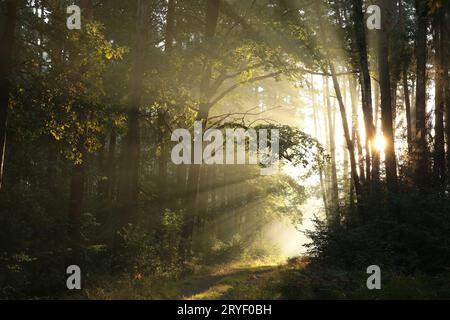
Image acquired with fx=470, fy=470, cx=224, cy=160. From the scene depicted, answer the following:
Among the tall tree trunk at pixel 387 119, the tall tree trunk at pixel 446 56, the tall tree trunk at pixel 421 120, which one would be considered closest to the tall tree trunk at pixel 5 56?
the tall tree trunk at pixel 387 119

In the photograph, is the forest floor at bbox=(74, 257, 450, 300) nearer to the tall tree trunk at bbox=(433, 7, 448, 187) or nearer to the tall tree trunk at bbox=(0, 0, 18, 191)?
the tall tree trunk at bbox=(0, 0, 18, 191)

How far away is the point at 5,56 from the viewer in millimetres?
10844

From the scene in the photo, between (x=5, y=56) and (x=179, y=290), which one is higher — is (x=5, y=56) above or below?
above

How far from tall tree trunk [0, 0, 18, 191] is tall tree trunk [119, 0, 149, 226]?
517 cm

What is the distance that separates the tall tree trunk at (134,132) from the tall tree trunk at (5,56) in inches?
203

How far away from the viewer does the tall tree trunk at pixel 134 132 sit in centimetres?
1603

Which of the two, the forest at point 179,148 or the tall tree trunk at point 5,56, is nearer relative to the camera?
the tall tree trunk at point 5,56

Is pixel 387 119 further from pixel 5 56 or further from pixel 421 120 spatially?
pixel 5 56

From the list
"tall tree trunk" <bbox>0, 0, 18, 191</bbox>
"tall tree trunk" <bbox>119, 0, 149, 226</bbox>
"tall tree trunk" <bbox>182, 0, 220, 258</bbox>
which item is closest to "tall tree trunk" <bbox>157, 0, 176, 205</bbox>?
"tall tree trunk" <bbox>119, 0, 149, 226</bbox>

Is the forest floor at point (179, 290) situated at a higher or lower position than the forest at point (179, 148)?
lower

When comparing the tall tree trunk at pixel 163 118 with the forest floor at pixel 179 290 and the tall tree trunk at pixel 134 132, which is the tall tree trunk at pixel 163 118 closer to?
the tall tree trunk at pixel 134 132

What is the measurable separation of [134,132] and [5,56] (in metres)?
6.06

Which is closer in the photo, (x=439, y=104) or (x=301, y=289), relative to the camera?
(x=301, y=289)

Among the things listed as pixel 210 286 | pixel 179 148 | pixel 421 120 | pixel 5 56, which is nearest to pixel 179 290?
pixel 210 286
